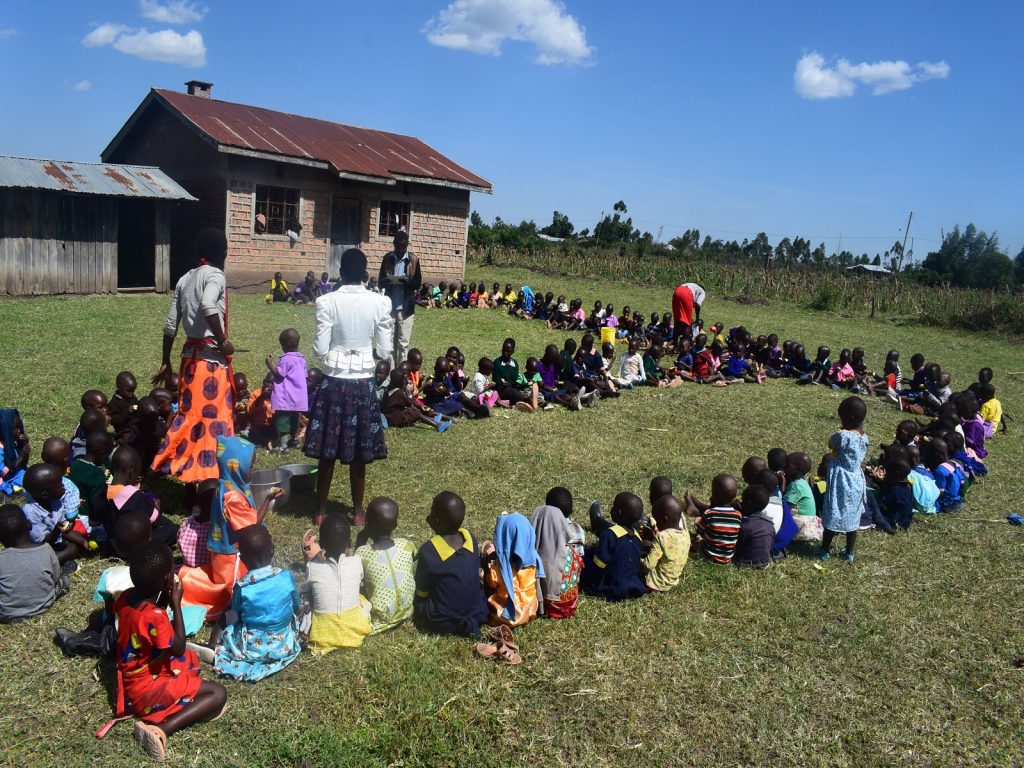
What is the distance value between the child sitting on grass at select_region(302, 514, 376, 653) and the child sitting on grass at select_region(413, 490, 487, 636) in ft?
1.13

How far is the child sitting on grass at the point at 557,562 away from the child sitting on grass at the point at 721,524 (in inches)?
45.9

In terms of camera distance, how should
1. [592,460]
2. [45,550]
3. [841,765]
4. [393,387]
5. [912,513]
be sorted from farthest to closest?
[393,387]
[592,460]
[912,513]
[45,550]
[841,765]

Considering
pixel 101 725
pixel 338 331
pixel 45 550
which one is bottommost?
pixel 101 725

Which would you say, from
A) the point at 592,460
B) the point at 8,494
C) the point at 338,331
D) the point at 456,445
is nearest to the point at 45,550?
the point at 8,494

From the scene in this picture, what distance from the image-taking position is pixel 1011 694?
3994 mm

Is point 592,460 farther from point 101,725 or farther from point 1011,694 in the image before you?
point 101,725

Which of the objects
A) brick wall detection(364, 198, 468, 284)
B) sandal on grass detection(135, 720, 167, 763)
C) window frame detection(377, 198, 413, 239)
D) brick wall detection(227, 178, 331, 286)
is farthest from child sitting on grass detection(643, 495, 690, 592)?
window frame detection(377, 198, 413, 239)

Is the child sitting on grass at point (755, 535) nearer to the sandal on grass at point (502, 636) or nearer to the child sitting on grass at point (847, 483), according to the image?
the child sitting on grass at point (847, 483)

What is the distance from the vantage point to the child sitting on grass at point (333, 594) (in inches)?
152

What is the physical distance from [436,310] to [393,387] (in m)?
9.74

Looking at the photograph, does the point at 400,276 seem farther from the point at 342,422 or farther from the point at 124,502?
the point at 124,502

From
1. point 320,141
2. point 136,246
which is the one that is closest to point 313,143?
point 320,141

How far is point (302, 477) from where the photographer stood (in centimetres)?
572

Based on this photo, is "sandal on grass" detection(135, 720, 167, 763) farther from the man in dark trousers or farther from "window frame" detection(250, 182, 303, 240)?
"window frame" detection(250, 182, 303, 240)
